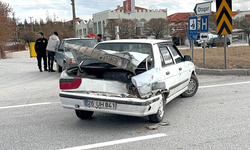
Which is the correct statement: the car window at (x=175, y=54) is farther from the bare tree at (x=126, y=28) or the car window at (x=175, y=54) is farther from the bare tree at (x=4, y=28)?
the bare tree at (x=126, y=28)

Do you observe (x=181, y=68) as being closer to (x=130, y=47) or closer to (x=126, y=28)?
(x=130, y=47)

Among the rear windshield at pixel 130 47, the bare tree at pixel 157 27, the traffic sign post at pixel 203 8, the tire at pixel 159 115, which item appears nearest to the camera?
the tire at pixel 159 115

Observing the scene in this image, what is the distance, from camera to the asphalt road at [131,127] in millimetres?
4098

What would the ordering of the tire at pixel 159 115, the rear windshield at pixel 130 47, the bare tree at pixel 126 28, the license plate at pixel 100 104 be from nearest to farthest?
the license plate at pixel 100 104, the tire at pixel 159 115, the rear windshield at pixel 130 47, the bare tree at pixel 126 28

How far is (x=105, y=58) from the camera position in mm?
4754

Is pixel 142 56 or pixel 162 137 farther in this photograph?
pixel 142 56

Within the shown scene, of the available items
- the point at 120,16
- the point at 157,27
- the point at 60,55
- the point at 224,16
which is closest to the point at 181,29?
the point at 157,27

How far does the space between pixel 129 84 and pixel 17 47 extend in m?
55.7

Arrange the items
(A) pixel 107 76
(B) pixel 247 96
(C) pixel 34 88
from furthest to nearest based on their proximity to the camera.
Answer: (C) pixel 34 88, (B) pixel 247 96, (A) pixel 107 76

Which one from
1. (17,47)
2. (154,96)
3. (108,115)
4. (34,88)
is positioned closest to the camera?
(154,96)

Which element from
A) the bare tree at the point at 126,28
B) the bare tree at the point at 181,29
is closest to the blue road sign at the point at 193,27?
the bare tree at the point at 181,29

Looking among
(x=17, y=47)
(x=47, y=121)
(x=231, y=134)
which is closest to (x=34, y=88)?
(x=47, y=121)

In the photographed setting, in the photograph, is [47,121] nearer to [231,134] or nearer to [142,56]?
[142,56]

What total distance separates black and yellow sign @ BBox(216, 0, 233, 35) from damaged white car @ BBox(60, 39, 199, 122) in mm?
6113
